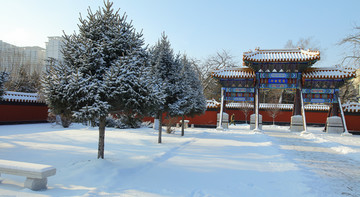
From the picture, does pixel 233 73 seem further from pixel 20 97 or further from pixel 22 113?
pixel 22 113

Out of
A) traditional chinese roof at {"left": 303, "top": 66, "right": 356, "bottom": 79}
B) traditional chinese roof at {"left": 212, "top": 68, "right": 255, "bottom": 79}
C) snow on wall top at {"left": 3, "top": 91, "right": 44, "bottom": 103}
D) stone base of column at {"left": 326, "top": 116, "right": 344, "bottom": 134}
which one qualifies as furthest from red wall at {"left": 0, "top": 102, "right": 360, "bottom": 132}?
traditional chinese roof at {"left": 212, "top": 68, "right": 255, "bottom": 79}

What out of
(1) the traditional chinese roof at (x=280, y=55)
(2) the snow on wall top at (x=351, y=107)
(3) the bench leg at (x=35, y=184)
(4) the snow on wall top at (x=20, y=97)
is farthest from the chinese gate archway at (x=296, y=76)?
(4) the snow on wall top at (x=20, y=97)

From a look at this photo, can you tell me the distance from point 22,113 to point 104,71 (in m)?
21.0

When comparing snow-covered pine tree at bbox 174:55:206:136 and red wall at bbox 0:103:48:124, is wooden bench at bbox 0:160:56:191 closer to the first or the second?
snow-covered pine tree at bbox 174:55:206:136

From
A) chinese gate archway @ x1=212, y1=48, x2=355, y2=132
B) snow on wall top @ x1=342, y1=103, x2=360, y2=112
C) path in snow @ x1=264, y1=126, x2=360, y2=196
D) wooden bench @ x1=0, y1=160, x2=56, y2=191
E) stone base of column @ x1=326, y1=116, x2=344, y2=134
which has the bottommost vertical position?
path in snow @ x1=264, y1=126, x2=360, y2=196

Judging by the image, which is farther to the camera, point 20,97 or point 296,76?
point 20,97

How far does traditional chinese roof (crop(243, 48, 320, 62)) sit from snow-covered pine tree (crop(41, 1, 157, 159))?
598 inches

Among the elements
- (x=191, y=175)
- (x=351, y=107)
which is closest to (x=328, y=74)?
(x=351, y=107)

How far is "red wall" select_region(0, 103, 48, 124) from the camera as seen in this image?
2136cm

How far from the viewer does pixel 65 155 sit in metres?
8.41

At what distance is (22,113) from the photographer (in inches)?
905

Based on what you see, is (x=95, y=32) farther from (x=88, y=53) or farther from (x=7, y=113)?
(x=7, y=113)

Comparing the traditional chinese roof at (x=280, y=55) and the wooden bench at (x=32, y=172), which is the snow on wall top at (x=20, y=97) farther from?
the traditional chinese roof at (x=280, y=55)

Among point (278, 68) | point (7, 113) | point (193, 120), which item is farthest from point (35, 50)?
point (278, 68)
